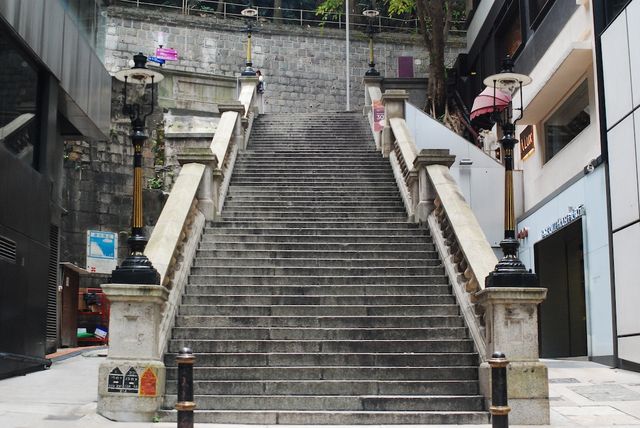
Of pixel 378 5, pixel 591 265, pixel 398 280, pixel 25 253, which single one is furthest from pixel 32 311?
pixel 378 5

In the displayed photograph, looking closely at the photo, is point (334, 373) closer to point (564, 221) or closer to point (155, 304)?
point (155, 304)

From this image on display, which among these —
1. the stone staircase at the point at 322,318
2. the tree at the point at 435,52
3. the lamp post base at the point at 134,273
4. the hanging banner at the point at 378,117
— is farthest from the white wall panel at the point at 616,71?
the tree at the point at 435,52

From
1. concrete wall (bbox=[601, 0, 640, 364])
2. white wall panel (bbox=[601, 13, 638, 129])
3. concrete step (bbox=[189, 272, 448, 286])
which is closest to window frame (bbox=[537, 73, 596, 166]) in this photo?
Result: white wall panel (bbox=[601, 13, 638, 129])

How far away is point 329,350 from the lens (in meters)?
10.9

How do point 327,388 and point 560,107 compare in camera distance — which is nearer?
point 327,388

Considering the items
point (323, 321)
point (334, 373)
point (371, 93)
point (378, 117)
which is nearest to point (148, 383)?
point (334, 373)

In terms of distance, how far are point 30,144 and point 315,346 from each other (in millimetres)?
7199

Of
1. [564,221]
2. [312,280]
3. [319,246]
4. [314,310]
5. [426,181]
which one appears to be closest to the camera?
[314,310]

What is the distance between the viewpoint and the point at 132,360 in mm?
9703

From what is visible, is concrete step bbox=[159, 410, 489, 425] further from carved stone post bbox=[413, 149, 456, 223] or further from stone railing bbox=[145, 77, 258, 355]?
carved stone post bbox=[413, 149, 456, 223]

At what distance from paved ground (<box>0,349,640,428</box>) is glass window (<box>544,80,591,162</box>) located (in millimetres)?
6089

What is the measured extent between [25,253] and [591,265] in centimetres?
1056

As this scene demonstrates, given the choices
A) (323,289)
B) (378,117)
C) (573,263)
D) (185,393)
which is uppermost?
(378,117)

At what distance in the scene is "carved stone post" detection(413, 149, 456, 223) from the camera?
49.5ft
